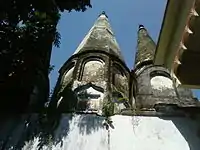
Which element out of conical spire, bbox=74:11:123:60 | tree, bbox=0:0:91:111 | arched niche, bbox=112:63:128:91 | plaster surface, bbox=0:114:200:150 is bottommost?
plaster surface, bbox=0:114:200:150

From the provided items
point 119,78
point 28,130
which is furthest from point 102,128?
point 119,78

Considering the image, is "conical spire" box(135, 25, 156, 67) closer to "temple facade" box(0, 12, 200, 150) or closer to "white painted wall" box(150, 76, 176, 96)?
"white painted wall" box(150, 76, 176, 96)

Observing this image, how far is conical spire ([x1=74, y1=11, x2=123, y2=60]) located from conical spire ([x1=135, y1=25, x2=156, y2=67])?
5.17 ft

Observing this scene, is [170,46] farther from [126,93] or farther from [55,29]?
[126,93]

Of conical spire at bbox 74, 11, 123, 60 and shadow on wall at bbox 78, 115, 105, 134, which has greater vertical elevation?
conical spire at bbox 74, 11, 123, 60

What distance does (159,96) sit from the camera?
1434 centimetres

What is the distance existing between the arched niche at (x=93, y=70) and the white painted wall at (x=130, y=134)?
5.28 m

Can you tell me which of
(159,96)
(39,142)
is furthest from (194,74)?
(159,96)

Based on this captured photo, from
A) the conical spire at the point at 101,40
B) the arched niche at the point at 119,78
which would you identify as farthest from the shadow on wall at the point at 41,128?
the conical spire at the point at 101,40

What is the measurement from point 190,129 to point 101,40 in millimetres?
9451

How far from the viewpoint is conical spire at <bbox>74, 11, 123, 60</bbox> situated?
1542cm

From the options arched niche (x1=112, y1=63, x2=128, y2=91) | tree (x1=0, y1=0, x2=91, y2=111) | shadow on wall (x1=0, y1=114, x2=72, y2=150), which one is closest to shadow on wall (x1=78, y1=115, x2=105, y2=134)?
shadow on wall (x1=0, y1=114, x2=72, y2=150)

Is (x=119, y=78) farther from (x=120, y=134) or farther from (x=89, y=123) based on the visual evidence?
(x=120, y=134)

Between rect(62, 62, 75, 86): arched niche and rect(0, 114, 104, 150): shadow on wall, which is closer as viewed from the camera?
rect(0, 114, 104, 150): shadow on wall
